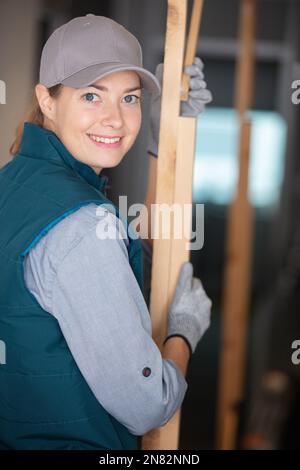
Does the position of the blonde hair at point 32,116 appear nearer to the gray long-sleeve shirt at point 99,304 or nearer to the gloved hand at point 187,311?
the gray long-sleeve shirt at point 99,304

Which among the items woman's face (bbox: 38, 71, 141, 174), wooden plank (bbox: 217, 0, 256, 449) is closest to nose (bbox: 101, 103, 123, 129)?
woman's face (bbox: 38, 71, 141, 174)

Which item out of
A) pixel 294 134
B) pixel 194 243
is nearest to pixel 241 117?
pixel 194 243

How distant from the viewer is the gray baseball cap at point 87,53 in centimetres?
97

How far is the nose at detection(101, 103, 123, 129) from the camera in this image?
0.99 m

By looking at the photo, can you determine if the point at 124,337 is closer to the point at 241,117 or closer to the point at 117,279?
the point at 117,279

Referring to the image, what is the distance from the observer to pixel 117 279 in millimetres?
938

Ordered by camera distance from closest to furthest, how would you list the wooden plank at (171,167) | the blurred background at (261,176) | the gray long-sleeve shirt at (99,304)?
1. the gray long-sleeve shirt at (99,304)
2. the wooden plank at (171,167)
3. the blurred background at (261,176)

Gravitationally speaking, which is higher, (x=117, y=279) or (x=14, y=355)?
(x=117, y=279)

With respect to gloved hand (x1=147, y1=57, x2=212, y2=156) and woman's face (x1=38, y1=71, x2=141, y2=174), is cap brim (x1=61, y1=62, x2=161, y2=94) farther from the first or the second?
gloved hand (x1=147, y1=57, x2=212, y2=156)

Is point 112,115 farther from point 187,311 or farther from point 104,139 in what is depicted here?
point 187,311

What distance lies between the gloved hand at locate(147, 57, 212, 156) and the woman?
0.07 m

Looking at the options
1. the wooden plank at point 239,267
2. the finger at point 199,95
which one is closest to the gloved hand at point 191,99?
the finger at point 199,95

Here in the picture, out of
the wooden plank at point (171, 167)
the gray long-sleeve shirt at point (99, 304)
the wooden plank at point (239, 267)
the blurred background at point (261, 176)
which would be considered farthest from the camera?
the blurred background at point (261, 176)
